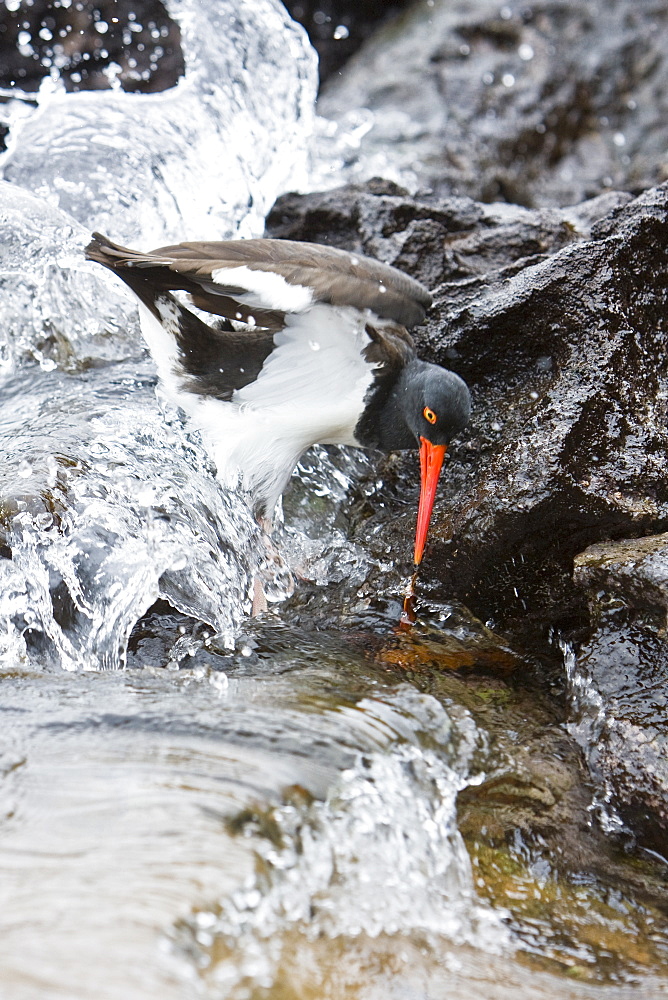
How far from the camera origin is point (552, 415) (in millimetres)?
2939

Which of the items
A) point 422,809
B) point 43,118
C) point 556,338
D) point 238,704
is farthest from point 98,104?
point 422,809

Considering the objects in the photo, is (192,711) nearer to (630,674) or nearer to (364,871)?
(364,871)

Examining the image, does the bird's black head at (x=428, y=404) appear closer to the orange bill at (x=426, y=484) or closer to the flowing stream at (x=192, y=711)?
the orange bill at (x=426, y=484)

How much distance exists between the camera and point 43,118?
512 centimetres

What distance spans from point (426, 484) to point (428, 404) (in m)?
0.28

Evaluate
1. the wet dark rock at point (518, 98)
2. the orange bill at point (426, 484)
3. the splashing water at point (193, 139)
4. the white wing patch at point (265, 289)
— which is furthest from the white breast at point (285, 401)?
the wet dark rock at point (518, 98)

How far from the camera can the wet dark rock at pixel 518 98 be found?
6.54 m

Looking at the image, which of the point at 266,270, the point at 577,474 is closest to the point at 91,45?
the point at 266,270

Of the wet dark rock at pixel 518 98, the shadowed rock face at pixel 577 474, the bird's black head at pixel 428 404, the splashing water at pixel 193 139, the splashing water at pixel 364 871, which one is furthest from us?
the wet dark rock at pixel 518 98

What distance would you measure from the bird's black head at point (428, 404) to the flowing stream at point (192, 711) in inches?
14.3

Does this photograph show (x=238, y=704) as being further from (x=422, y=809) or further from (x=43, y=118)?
(x=43, y=118)

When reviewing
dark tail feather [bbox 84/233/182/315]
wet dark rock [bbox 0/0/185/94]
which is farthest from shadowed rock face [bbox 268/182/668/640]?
wet dark rock [bbox 0/0/185/94]

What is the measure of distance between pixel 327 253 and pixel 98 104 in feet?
9.15

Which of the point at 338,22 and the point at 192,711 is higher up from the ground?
the point at 338,22
